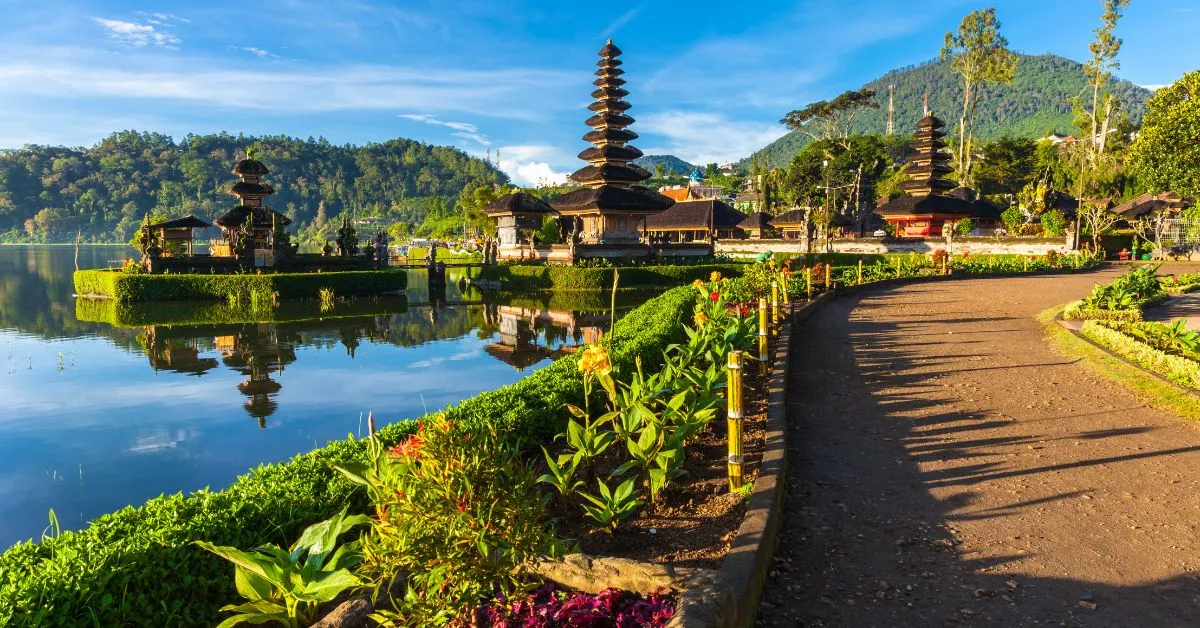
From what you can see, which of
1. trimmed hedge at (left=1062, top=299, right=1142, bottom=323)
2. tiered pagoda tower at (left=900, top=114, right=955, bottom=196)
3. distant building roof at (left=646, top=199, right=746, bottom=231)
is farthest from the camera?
distant building roof at (left=646, top=199, right=746, bottom=231)

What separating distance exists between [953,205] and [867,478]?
44057 millimetres

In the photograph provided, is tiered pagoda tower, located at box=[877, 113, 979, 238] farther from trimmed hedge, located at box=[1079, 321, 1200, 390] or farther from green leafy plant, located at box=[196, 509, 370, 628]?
green leafy plant, located at box=[196, 509, 370, 628]

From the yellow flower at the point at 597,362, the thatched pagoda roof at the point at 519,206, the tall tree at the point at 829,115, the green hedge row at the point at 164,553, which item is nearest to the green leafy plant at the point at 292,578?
the green hedge row at the point at 164,553

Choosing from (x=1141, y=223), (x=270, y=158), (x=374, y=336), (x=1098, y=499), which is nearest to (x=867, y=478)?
(x=1098, y=499)

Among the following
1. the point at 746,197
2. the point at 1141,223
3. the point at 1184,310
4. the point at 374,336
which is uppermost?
the point at 746,197

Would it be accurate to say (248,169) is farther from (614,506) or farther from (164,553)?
(614,506)

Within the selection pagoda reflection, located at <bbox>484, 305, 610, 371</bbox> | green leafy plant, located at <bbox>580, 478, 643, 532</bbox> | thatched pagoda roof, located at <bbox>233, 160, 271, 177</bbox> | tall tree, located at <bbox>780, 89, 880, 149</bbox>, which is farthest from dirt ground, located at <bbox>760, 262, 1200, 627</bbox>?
tall tree, located at <bbox>780, 89, 880, 149</bbox>

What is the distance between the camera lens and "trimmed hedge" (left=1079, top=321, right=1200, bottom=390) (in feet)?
25.7

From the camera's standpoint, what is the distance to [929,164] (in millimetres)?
47406

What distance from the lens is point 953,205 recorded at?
43.5m

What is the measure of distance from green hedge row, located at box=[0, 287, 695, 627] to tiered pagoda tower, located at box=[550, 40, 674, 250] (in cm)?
3206

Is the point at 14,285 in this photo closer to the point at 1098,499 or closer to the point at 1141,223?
the point at 1098,499

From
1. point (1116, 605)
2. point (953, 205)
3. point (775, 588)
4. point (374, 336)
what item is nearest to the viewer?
point (1116, 605)

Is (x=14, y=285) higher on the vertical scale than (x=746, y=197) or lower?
lower
